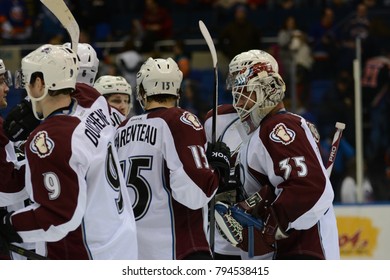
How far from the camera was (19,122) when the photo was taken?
14.8 feet

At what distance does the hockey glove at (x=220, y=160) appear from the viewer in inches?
182

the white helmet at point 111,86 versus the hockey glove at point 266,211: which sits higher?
the white helmet at point 111,86

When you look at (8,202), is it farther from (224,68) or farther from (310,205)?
(224,68)

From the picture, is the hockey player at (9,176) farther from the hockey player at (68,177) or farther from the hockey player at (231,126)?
the hockey player at (231,126)

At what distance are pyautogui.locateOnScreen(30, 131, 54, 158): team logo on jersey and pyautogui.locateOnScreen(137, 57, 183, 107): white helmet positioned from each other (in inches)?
41.7

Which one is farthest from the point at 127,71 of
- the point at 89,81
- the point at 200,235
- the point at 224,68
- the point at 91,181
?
the point at 91,181

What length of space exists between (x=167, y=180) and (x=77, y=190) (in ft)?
2.79

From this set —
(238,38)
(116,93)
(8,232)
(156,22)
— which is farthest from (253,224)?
(156,22)

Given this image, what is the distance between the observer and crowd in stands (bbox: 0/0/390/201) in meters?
8.21

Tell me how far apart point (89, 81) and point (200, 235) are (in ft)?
3.47

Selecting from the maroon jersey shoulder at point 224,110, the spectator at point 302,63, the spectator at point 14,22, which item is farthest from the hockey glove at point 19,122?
the spectator at point 14,22

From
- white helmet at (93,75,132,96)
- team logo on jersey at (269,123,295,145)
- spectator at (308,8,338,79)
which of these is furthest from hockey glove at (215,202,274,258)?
spectator at (308,8,338,79)

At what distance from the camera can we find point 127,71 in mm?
9594

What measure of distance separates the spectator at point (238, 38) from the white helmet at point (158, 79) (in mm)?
4986
